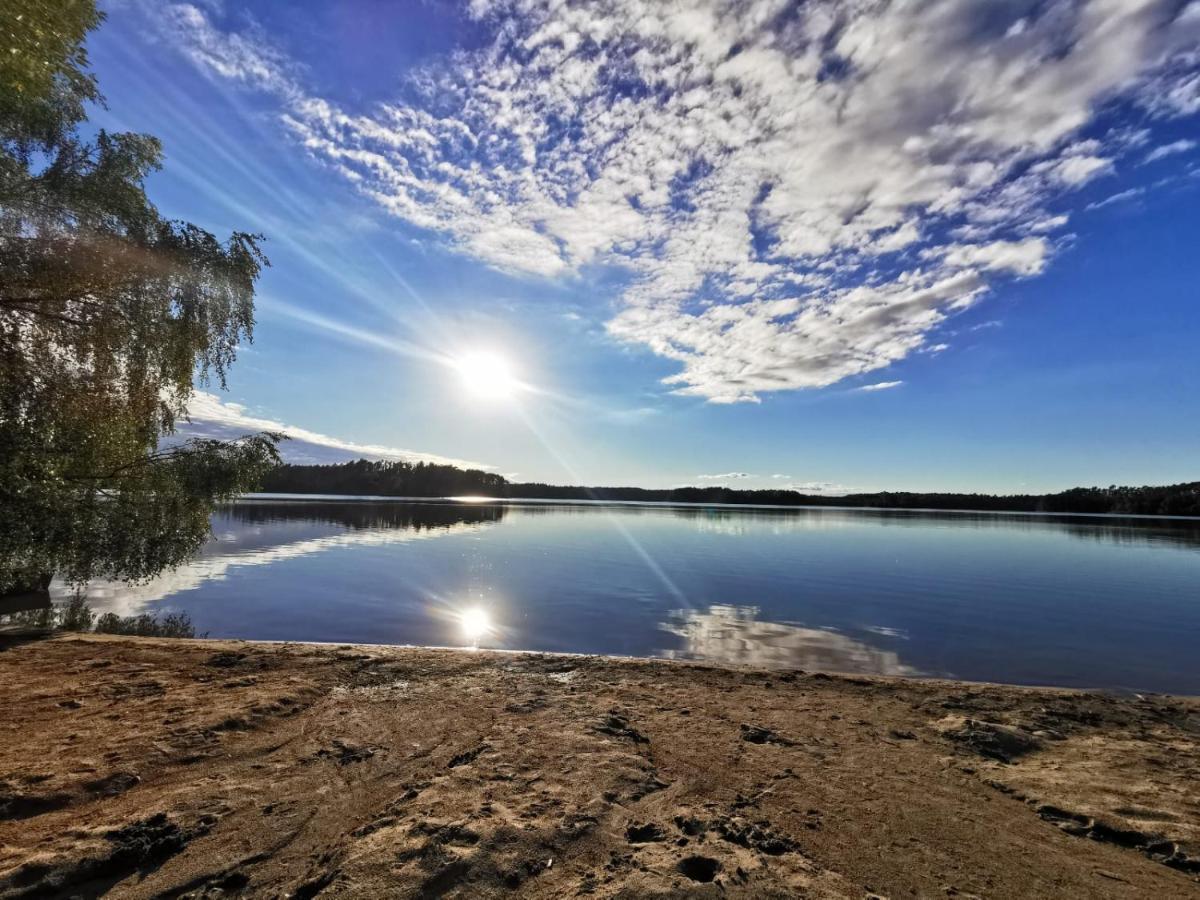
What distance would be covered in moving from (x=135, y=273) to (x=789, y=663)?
23.3m

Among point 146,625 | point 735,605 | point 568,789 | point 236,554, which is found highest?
point 568,789

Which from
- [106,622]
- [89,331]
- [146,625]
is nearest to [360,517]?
[106,622]

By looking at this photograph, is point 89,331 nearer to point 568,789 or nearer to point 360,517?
point 568,789

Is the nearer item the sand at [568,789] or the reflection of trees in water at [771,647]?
the sand at [568,789]

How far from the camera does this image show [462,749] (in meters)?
8.08

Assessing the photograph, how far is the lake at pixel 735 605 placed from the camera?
55.5 ft

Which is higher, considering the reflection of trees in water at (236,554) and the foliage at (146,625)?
the reflection of trees in water at (236,554)

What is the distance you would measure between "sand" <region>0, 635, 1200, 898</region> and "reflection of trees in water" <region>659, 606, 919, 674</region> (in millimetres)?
3592

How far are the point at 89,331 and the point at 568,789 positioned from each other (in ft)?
61.1

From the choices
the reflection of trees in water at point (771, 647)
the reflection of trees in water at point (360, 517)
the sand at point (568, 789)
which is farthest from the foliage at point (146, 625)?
the reflection of trees in water at point (360, 517)

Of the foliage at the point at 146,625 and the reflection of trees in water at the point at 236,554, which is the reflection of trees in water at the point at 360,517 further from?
the foliage at the point at 146,625

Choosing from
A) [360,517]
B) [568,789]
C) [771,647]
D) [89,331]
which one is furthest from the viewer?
[360,517]

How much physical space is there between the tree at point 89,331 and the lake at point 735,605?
188 inches

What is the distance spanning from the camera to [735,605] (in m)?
24.2
